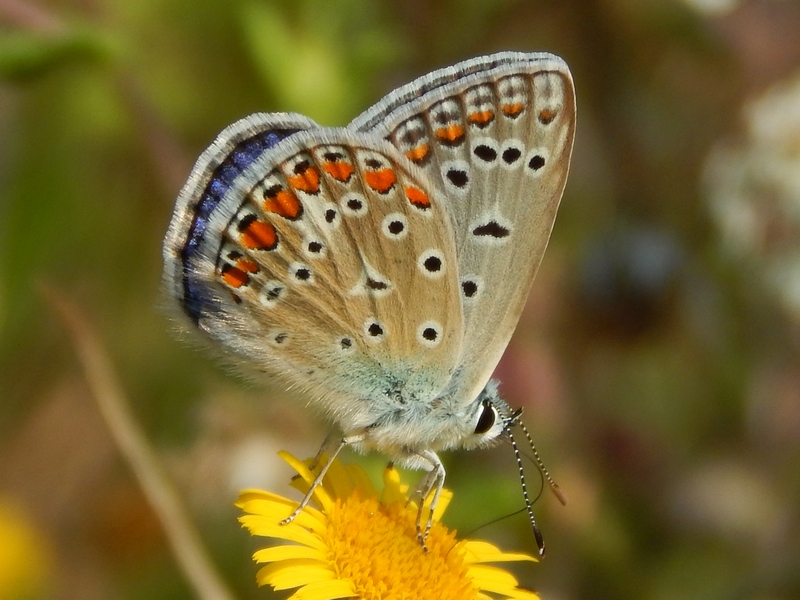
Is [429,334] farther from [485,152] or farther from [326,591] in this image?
[326,591]

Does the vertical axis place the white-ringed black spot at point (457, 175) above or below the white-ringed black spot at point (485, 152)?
below

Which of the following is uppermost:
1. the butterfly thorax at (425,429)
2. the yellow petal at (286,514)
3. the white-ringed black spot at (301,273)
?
the white-ringed black spot at (301,273)

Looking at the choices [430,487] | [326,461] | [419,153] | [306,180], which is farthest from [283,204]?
[430,487]

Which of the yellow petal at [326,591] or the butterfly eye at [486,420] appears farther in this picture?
the butterfly eye at [486,420]

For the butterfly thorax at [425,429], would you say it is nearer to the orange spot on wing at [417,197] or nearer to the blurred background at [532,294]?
the orange spot on wing at [417,197]

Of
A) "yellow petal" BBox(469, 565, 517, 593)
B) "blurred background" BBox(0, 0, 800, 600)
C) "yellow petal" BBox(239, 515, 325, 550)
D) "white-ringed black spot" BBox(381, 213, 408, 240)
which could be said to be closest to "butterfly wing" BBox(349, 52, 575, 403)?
"white-ringed black spot" BBox(381, 213, 408, 240)

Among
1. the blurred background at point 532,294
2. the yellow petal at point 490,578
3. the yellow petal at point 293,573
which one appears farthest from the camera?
the blurred background at point 532,294

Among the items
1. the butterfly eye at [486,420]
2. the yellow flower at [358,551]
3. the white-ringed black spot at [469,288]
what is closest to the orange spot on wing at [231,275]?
the yellow flower at [358,551]

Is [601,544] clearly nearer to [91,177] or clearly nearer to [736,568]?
[736,568]
